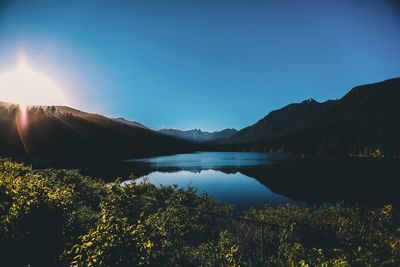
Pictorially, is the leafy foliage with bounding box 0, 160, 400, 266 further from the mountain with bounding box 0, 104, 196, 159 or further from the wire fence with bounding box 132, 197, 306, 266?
the mountain with bounding box 0, 104, 196, 159

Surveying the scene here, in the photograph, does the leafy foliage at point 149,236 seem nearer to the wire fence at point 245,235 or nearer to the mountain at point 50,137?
the wire fence at point 245,235

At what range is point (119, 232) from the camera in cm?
673

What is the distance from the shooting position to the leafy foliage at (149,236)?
6758mm

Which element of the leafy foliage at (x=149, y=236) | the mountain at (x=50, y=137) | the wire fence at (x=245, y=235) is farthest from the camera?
the mountain at (x=50, y=137)

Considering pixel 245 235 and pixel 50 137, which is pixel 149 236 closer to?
pixel 245 235

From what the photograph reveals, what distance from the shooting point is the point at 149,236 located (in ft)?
24.5

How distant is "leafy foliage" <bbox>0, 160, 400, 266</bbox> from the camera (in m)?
6.76

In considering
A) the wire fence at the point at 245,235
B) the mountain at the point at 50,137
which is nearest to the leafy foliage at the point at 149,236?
the wire fence at the point at 245,235

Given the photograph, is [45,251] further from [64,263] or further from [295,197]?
[295,197]

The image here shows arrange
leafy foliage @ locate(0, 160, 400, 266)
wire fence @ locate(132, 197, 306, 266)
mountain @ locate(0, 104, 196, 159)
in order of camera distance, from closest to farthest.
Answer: leafy foliage @ locate(0, 160, 400, 266) → wire fence @ locate(132, 197, 306, 266) → mountain @ locate(0, 104, 196, 159)

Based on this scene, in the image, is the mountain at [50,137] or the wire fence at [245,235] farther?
the mountain at [50,137]

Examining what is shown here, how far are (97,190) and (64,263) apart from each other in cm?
1329

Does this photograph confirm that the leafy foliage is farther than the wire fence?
No

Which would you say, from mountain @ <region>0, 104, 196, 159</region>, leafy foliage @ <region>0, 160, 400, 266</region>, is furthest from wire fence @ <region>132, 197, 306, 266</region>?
mountain @ <region>0, 104, 196, 159</region>
